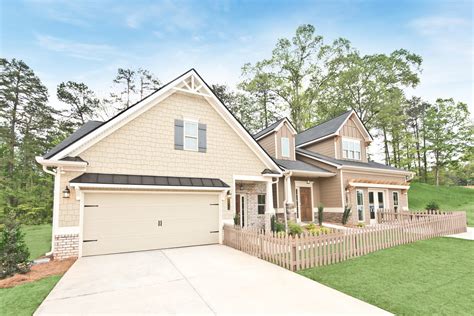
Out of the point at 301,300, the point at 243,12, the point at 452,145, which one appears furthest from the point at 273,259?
the point at 452,145

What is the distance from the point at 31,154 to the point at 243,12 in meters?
22.4

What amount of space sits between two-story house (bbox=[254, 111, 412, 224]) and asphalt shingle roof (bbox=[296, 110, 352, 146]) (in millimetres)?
73

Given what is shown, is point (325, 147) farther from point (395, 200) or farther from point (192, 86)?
point (192, 86)

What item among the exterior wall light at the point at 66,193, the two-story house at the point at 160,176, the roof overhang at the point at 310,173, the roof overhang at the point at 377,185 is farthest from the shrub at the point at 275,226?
the exterior wall light at the point at 66,193

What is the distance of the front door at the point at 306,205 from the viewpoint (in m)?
16.7

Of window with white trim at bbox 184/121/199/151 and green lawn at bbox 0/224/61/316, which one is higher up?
window with white trim at bbox 184/121/199/151

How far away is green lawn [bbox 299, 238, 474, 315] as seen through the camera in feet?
15.1

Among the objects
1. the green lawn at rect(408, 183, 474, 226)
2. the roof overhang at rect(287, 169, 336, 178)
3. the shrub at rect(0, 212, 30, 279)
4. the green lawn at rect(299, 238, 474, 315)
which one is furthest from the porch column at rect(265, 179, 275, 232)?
the green lawn at rect(408, 183, 474, 226)

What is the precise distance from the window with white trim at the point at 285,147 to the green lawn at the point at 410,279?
9.29 meters

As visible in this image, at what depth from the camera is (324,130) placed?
1962cm

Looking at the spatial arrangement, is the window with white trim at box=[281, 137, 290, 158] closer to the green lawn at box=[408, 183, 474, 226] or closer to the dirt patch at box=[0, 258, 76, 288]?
the dirt patch at box=[0, 258, 76, 288]

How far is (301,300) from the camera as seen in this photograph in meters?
4.74

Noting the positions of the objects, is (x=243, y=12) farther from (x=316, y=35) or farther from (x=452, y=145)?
(x=452, y=145)

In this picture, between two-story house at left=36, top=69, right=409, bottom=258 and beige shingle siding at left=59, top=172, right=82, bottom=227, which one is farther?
two-story house at left=36, top=69, right=409, bottom=258
